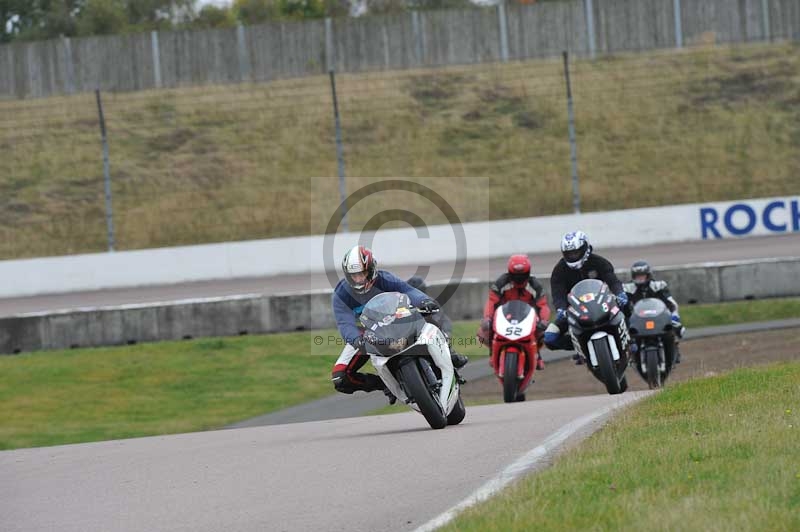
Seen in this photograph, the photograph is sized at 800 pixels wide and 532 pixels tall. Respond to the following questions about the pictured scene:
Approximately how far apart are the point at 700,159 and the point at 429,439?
26377 mm

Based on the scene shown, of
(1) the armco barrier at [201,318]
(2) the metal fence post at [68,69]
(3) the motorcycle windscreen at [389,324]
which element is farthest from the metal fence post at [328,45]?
(3) the motorcycle windscreen at [389,324]

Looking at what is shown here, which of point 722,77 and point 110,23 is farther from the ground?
point 110,23

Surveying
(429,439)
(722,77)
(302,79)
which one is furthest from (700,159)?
(429,439)

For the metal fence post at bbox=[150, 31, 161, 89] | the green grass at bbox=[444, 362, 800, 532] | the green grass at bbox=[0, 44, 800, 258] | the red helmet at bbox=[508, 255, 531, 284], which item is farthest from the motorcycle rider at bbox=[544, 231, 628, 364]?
the metal fence post at bbox=[150, 31, 161, 89]

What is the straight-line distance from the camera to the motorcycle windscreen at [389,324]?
9.00 meters

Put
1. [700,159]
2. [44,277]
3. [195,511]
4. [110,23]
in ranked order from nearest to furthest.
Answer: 1. [195,511]
2. [44,277]
3. [700,159]
4. [110,23]

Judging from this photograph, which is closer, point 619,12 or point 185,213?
point 185,213

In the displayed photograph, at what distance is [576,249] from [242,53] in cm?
3041

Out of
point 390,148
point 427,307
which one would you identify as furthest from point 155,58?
point 427,307

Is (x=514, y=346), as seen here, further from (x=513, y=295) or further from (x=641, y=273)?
(x=641, y=273)

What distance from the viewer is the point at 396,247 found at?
86.1 feet

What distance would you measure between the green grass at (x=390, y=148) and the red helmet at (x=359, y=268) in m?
20.5

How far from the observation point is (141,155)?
35.7 m

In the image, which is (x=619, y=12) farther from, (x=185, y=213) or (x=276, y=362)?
(x=276, y=362)
